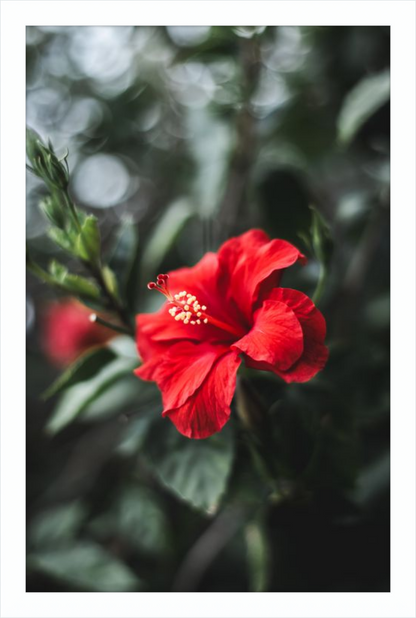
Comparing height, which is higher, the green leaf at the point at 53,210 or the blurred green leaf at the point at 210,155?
the blurred green leaf at the point at 210,155

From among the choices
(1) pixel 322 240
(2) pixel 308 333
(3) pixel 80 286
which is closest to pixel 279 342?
(2) pixel 308 333

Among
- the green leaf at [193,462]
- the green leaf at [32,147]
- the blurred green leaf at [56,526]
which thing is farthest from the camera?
the blurred green leaf at [56,526]

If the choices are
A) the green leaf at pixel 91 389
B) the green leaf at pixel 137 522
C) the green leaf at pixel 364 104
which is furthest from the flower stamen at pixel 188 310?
the green leaf at pixel 137 522

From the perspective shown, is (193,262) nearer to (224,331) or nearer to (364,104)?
(364,104)

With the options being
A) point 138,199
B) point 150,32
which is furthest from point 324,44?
point 138,199

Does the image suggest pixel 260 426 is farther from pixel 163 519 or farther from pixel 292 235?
pixel 163 519

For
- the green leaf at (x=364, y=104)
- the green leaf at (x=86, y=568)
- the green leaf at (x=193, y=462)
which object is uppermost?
the green leaf at (x=364, y=104)

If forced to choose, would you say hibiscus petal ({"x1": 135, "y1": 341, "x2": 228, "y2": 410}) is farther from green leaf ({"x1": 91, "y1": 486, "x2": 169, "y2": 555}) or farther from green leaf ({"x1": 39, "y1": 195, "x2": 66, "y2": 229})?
green leaf ({"x1": 91, "y1": 486, "x2": 169, "y2": 555})

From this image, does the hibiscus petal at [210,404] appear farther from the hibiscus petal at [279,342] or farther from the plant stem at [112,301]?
the plant stem at [112,301]
